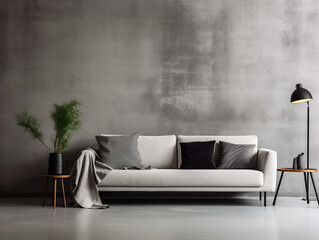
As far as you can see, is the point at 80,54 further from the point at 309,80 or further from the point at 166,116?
the point at 309,80

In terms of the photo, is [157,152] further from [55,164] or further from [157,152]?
[55,164]

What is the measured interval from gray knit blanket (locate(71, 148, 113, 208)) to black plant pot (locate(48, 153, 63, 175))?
0.59 ft

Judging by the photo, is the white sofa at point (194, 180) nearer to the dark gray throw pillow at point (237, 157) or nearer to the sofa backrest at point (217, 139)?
the dark gray throw pillow at point (237, 157)

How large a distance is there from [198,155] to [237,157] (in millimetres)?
518

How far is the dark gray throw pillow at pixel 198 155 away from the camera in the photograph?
18.7ft

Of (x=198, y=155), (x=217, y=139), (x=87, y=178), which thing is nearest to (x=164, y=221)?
(x=87, y=178)

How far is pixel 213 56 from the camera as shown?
6461mm

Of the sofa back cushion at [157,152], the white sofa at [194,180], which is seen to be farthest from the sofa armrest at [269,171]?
the sofa back cushion at [157,152]

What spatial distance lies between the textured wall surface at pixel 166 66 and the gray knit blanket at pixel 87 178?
0.99 meters

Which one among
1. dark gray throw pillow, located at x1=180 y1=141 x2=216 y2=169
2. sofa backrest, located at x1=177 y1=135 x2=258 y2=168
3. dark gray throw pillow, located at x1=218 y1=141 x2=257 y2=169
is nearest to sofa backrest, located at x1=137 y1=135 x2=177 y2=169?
sofa backrest, located at x1=177 y1=135 x2=258 y2=168

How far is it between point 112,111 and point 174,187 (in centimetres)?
165

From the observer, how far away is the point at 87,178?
5367 mm

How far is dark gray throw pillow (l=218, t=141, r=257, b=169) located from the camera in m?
5.73

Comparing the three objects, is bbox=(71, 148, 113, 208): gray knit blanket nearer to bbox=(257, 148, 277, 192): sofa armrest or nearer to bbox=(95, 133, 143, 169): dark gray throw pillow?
bbox=(95, 133, 143, 169): dark gray throw pillow
